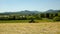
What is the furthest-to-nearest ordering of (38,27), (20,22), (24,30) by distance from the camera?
(20,22), (38,27), (24,30)

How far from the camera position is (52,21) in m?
3.71

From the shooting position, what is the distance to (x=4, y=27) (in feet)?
10.6

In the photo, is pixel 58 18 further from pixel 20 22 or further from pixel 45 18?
pixel 20 22

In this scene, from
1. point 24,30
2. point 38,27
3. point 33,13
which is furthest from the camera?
point 33,13

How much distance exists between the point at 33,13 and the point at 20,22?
1.88ft

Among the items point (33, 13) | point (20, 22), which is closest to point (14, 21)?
point (20, 22)

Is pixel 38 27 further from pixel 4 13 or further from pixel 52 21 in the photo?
pixel 4 13

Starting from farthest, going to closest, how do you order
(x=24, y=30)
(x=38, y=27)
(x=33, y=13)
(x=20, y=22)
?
(x=33, y=13) < (x=20, y=22) < (x=38, y=27) < (x=24, y=30)

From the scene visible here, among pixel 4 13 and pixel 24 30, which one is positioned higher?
pixel 4 13

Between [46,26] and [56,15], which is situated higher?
[56,15]

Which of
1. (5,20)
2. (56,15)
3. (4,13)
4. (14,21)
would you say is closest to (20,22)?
(14,21)

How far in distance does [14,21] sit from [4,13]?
23.1 inches

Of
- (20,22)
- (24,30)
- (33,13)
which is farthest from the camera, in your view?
(33,13)

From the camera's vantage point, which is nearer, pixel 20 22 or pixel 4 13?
pixel 20 22
